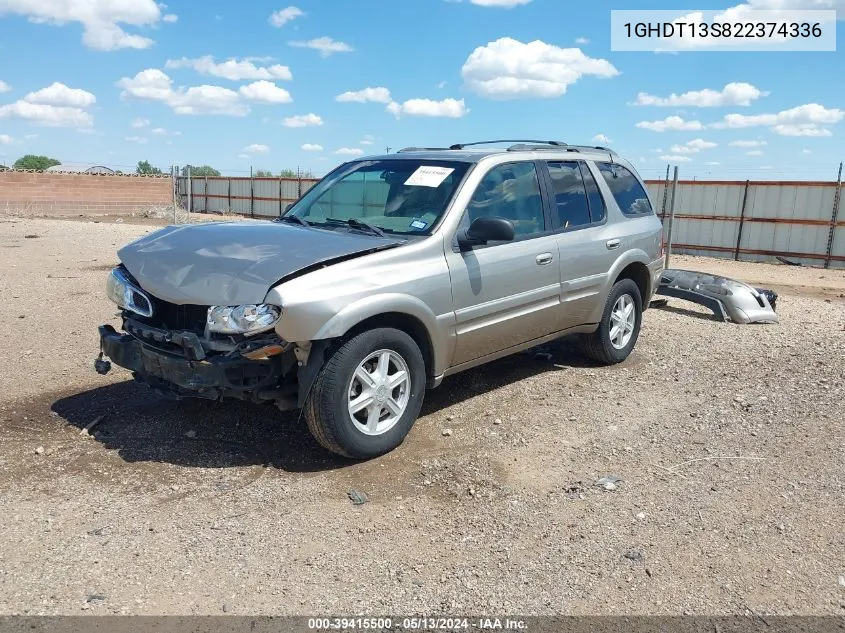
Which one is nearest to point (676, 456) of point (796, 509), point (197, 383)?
point (796, 509)

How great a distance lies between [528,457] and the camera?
4.56 metres

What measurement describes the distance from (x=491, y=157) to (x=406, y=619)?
3.38m

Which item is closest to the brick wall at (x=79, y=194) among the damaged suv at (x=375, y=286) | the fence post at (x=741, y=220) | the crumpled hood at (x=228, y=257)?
the fence post at (x=741, y=220)

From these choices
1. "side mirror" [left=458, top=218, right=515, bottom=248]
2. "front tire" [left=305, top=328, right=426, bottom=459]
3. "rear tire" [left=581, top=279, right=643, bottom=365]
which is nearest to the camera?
"front tire" [left=305, top=328, right=426, bottom=459]

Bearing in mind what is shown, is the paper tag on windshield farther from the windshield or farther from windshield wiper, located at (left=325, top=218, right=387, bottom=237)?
windshield wiper, located at (left=325, top=218, right=387, bottom=237)

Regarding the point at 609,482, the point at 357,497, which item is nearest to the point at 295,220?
the point at 357,497

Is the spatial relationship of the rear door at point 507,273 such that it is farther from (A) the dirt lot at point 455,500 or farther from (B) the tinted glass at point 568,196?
(A) the dirt lot at point 455,500

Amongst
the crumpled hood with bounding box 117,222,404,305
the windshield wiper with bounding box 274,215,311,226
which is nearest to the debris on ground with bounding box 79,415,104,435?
the crumpled hood with bounding box 117,222,404,305

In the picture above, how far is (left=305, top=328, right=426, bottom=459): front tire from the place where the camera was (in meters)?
4.09

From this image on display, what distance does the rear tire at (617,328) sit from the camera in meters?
6.43

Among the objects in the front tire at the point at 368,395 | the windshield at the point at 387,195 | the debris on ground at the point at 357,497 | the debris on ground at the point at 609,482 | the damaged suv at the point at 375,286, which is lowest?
the debris on ground at the point at 357,497

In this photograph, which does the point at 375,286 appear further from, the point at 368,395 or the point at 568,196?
the point at 568,196

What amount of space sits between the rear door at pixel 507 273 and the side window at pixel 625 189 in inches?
44.6

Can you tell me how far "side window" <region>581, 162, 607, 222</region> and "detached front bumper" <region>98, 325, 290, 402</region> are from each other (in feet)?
10.7
